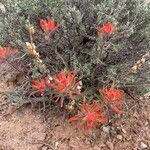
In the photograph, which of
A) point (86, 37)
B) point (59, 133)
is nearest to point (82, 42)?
point (86, 37)

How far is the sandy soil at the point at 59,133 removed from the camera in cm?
273

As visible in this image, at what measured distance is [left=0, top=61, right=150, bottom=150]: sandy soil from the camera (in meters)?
2.73

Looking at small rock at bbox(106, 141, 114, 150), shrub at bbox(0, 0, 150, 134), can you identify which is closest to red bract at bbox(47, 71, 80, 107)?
shrub at bbox(0, 0, 150, 134)

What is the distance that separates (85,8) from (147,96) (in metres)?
0.98

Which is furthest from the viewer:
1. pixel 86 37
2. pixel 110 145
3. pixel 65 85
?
pixel 86 37

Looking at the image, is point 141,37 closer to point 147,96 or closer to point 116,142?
point 147,96

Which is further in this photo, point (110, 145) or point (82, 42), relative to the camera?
point (82, 42)

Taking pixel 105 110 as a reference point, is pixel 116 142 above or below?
below

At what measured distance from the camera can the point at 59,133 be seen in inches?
109

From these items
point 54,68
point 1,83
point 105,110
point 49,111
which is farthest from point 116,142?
point 1,83

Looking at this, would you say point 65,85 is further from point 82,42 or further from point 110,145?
point 82,42

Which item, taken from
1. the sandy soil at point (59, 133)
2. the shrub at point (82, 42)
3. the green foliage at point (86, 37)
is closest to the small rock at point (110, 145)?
the sandy soil at point (59, 133)

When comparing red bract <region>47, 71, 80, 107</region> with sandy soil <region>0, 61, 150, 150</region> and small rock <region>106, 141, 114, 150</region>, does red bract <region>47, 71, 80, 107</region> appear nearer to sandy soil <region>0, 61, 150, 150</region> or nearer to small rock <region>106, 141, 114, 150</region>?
sandy soil <region>0, 61, 150, 150</region>

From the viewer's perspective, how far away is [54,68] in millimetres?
2971
